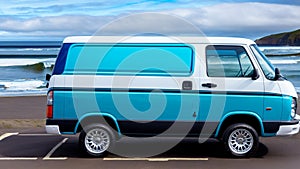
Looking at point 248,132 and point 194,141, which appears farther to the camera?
point 194,141

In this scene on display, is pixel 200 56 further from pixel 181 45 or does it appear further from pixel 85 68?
pixel 85 68

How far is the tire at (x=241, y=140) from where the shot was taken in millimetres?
9141

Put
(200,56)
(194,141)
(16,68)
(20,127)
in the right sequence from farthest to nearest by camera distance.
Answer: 1. (16,68)
2. (20,127)
3. (194,141)
4. (200,56)

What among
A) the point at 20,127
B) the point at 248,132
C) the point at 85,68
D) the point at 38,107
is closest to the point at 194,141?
the point at 248,132

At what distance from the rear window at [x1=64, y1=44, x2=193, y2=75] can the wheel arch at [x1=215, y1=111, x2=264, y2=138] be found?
1136 millimetres

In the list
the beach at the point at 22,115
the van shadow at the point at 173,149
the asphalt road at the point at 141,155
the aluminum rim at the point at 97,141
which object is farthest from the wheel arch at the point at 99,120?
the beach at the point at 22,115

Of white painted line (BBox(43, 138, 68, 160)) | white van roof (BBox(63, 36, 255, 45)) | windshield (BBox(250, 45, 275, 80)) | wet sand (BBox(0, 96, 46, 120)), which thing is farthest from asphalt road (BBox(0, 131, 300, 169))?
wet sand (BBox(0, 96, 46, 120))

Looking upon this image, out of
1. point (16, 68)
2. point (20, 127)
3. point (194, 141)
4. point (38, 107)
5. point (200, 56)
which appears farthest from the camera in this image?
point (16, 68)

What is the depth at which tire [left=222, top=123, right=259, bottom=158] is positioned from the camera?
914 centimetres

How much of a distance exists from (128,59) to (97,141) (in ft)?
5.32

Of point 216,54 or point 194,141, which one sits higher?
point 216,54

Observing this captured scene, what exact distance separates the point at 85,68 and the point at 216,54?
2.39m

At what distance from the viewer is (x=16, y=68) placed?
49594 millimetres

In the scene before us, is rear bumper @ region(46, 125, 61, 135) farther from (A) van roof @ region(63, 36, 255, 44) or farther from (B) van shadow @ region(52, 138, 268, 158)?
(A) van roof @ region(63, 36, 255, 44)
